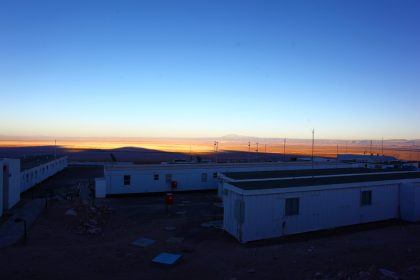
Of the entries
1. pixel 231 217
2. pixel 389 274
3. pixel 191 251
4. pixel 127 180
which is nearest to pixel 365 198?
pixel 231 217

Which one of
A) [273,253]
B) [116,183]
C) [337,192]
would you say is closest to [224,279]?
[273,253]

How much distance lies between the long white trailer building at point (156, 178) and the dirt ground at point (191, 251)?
22.3 feet

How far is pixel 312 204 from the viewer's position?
1642 centimetres

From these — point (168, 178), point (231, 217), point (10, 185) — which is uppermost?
point (10, 185)

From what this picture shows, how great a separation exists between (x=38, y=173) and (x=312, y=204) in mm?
28043

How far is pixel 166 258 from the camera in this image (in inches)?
468

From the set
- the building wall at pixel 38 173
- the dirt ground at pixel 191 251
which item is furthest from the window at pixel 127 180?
the building wall at pixel 38 173

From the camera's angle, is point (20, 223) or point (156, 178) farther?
point (156, 178)

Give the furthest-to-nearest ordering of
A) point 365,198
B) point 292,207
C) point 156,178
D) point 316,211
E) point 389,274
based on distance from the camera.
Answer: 1. point 156,178
2. point 365,198
3. point 316,211
4. point 292,207
5. point 389,274

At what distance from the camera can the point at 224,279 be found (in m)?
10.2

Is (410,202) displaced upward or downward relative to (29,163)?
downward

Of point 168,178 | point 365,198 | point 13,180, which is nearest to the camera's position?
point 365,198

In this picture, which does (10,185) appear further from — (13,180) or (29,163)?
(29,163)

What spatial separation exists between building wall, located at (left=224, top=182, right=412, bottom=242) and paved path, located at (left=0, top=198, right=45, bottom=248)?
9.32 meters
